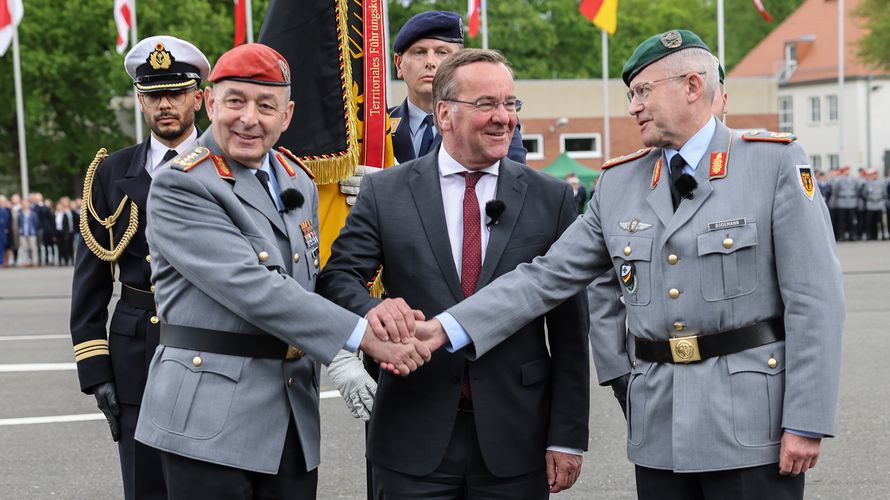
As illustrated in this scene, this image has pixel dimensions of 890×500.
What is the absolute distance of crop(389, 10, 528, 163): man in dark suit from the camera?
5090 mm

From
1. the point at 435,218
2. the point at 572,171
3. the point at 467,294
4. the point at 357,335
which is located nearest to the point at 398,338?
the point at 357,335

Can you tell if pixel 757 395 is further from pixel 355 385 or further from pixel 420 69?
pixel 420 69

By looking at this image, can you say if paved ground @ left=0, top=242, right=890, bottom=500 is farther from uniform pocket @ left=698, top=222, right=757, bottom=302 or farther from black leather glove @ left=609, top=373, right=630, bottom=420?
uniform pocket @ left=698, top=222, right=757, bottom=302

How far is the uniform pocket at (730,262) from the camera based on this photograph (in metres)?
3.54

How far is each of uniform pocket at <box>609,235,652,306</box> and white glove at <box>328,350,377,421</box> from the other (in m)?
0.97

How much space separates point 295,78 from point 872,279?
14977mm

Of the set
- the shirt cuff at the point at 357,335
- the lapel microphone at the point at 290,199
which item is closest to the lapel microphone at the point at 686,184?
the shirt cuff at the point at 357,335

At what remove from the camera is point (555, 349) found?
13.1 ft

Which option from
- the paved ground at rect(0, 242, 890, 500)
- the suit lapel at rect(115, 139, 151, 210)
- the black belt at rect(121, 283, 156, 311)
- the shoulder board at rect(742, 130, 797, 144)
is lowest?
the paved ground at rect(0, 242, 890, 500)

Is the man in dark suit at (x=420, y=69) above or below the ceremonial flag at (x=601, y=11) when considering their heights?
below

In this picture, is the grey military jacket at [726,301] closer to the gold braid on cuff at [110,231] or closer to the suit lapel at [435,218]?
the suit lapel at [435,218]

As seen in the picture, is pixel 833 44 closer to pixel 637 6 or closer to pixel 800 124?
pixel 800 124

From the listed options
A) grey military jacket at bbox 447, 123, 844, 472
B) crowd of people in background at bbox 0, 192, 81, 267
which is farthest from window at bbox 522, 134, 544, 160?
grey military jacket at bbox 447, 123, 844, 472

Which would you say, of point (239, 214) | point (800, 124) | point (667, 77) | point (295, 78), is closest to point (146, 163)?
point (295, 78)
